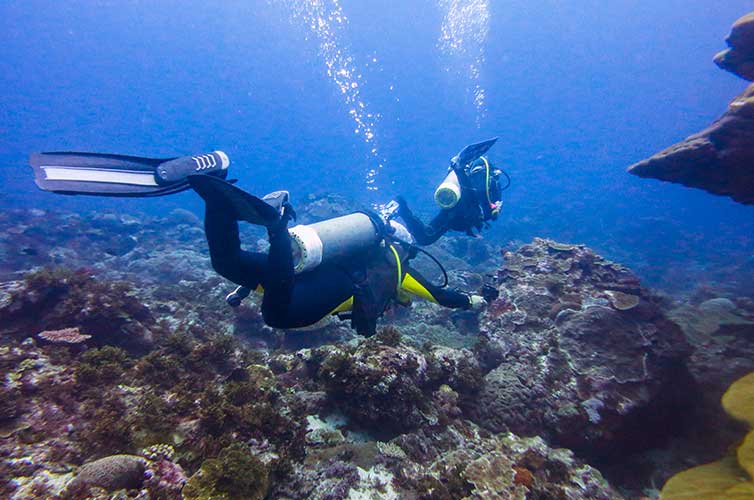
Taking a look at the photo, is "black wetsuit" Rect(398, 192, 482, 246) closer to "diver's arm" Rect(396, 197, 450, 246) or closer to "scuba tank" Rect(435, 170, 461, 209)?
"diver's arm" Rect(396, 197, 450, 246)

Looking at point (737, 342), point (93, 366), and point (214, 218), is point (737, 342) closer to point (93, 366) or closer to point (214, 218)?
point (214, 218)

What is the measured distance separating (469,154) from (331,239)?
516cm

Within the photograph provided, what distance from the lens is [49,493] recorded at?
2.88 meters

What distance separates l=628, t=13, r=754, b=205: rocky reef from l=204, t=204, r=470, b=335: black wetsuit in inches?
251

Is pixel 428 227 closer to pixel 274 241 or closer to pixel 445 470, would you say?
pixel 274 241

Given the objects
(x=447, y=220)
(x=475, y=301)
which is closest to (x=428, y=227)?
(x=447, y=220)

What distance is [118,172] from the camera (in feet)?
13.4

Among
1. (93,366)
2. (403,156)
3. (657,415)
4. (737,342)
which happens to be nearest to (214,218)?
(93,366)

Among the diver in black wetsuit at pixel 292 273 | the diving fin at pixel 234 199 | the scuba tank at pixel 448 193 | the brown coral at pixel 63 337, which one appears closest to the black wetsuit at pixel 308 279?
the diver in black wetsuit at pixel 292 273

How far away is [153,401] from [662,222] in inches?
2314

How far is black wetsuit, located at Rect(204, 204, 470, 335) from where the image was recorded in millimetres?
3814

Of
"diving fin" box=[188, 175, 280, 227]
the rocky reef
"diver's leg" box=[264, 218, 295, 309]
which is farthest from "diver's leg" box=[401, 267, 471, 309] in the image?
the rocky reef

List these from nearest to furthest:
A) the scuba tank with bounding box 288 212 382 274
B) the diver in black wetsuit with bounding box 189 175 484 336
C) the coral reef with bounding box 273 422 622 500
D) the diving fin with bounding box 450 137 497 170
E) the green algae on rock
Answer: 1. the green algae on rock
2. the coral reef with bounding box 273 422 622 500
3. the diver in black wetsuit with bounding box 189 175 484 336
4. the scuba tank with bounding box 288 212 382 274
5. the diving fin with bounding box 450 137 497 170

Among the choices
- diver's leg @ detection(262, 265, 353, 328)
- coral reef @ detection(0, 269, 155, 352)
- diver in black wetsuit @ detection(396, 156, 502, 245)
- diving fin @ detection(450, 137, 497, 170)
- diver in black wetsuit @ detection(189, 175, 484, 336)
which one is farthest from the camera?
diving fin @ detection(450, 137, 497, 170)
